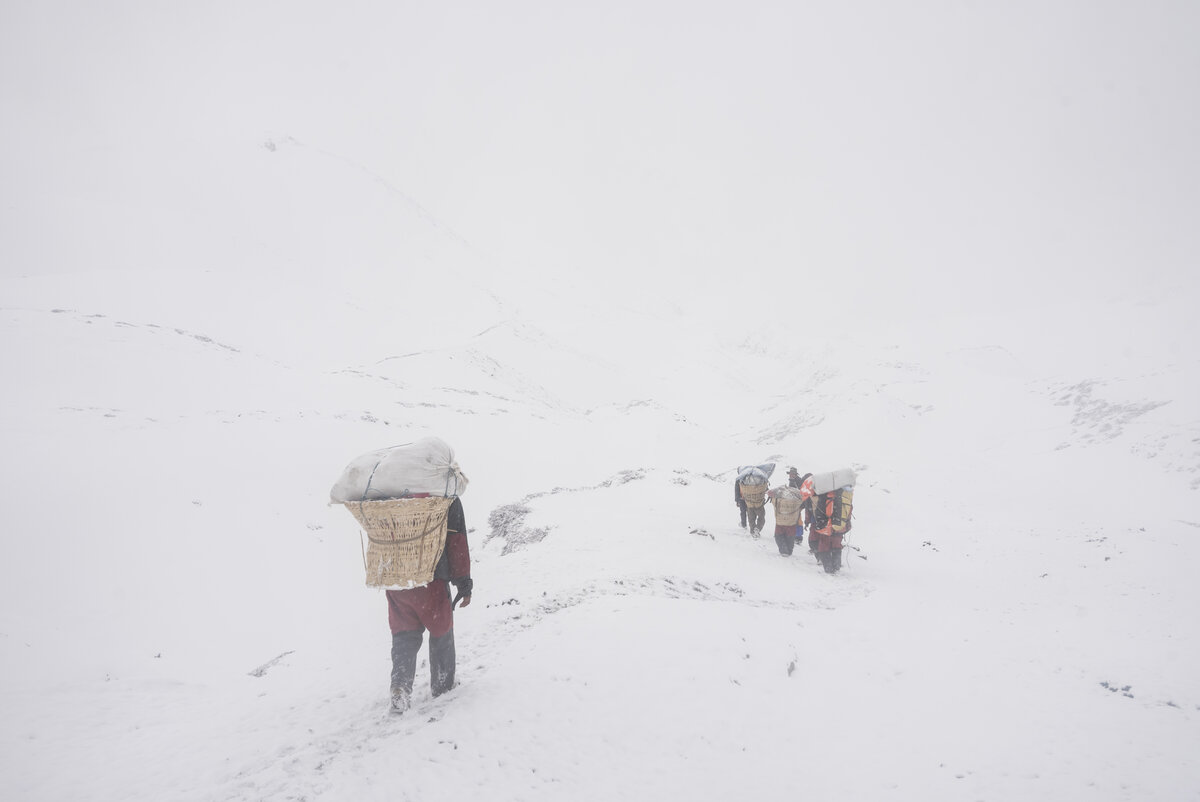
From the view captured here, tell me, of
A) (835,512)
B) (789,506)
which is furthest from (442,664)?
(789,506)

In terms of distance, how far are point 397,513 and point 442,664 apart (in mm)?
2060

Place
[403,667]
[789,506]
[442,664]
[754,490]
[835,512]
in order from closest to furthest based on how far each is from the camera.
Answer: [403,667] < [442,664] < [835,512] < [789,506] < [754,490]

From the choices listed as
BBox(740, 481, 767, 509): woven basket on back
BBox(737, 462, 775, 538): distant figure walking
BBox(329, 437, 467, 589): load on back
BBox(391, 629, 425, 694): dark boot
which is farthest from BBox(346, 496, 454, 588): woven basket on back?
BBox(740, 481, 767, 509): woven basket on back

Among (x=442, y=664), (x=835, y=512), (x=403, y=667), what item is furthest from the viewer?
(x=835, y=512)

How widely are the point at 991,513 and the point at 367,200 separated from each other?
269ft

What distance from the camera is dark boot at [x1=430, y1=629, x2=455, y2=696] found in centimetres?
591

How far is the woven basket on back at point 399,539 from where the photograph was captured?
17.5ft

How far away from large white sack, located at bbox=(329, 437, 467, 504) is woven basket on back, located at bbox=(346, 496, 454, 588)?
4.2 inches

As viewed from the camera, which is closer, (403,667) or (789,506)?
(403,667)

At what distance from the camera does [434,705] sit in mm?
5895

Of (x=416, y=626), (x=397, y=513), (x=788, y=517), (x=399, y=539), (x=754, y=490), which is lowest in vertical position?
(x=788, y=517)

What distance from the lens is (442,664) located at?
6035 mm

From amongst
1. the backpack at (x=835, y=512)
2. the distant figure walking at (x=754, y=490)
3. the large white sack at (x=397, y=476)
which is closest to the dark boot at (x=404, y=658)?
the large white sack at (x=397, y=476)

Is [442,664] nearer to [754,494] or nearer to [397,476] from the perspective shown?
[397,476]
